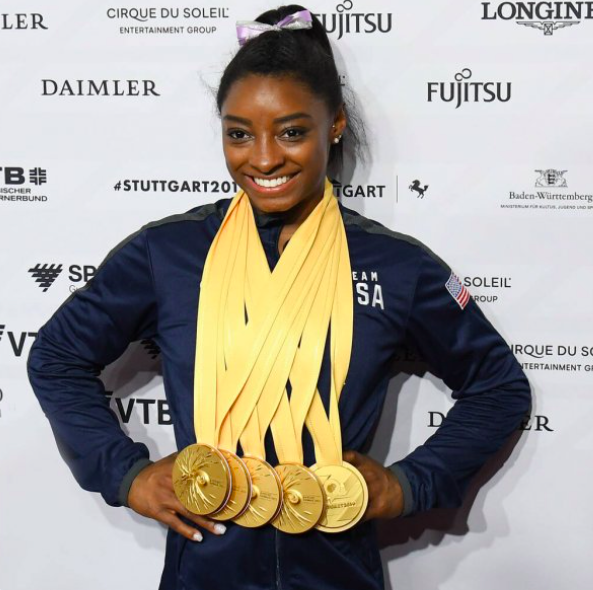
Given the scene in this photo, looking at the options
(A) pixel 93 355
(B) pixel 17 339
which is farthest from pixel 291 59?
(B) pixel 17 339

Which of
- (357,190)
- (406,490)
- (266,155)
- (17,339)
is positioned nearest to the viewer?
(266,155)

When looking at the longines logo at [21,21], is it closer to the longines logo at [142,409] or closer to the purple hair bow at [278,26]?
the purple hair bow at [278,26]

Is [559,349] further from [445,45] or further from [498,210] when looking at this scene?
[445,45]

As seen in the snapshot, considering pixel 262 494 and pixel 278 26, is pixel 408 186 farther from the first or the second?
pixel 262 494

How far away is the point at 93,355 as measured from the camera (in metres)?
Answer: 1.62

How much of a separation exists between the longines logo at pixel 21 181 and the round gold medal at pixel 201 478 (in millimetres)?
666

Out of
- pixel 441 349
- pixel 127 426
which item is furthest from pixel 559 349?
pixel 127 426

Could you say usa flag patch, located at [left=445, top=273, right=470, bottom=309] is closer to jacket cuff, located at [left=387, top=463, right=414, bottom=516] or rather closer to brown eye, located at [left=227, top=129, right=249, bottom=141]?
jacket cuff, located at [left=387, top=463, right=414, bottom=516]

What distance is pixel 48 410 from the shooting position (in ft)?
5.28

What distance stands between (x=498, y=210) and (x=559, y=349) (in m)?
0.29

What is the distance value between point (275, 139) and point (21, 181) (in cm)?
63

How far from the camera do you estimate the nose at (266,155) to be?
142cm

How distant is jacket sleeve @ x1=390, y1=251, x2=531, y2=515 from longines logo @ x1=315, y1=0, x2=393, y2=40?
1.43 feet

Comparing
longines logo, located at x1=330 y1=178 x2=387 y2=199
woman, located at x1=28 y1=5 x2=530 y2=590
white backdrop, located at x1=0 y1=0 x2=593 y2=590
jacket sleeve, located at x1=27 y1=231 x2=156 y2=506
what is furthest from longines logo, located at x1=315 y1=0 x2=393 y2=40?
jacket sleeve, located at x1=27 y1=231 x2=156 y2=506
